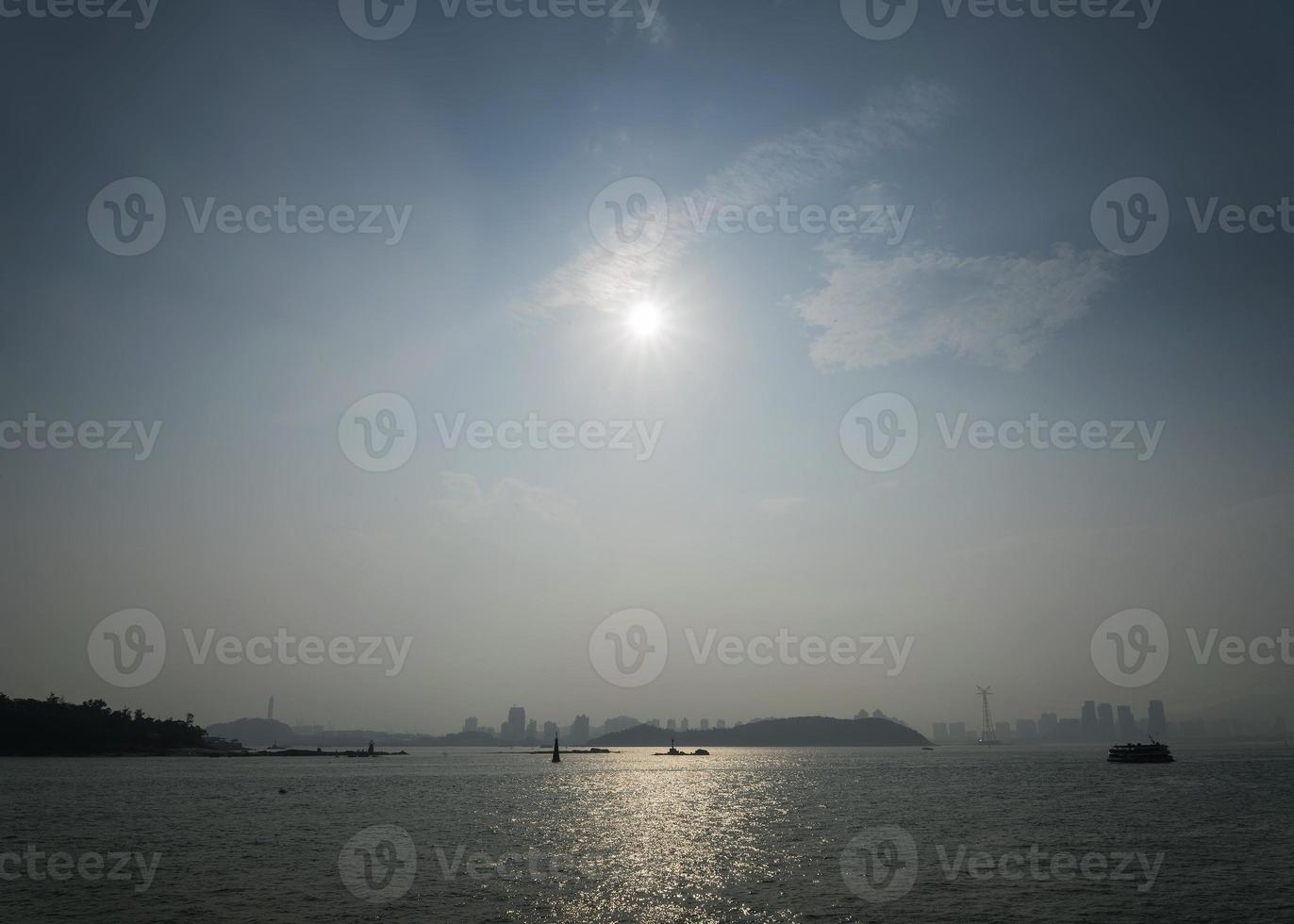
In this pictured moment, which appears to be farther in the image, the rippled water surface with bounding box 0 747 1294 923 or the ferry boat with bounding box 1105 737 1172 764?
the ferry boat with bounding box 1105 737 1172 764

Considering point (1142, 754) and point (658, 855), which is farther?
point (1142, 754)

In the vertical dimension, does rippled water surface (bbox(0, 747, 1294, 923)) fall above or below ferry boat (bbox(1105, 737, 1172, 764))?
above

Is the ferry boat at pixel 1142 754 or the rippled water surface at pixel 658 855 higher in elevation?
the rippled water surface at pixel 658 855

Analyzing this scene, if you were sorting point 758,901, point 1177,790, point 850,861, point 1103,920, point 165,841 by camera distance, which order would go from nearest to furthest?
point 1103,920 → point 758,901 → point 850,861 → point 165,841 → point 1177,790

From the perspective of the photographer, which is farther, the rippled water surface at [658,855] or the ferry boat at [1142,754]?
the ferry boat at [1142,754]

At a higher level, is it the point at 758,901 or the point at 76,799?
the point at 758,901

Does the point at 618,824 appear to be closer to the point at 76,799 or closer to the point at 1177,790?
the point at 76,799

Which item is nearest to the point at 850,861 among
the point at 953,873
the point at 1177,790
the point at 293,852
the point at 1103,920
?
the point at 953,873

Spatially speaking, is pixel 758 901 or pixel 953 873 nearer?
pixel 758 901
